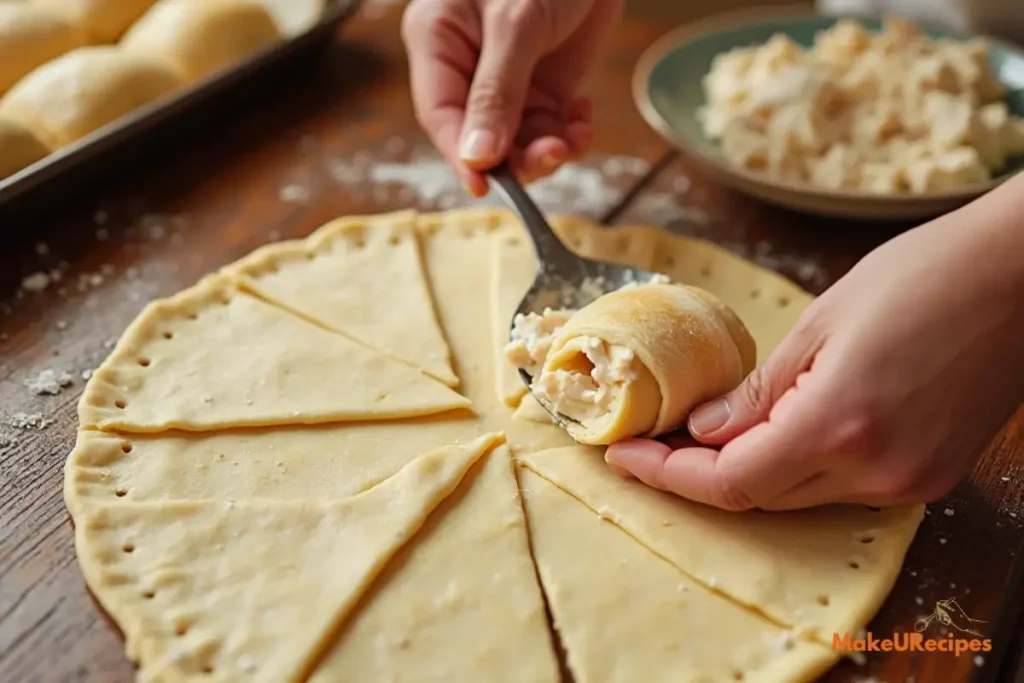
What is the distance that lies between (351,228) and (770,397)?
2.78ft

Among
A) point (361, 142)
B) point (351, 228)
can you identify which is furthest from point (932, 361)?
point (361, 142)

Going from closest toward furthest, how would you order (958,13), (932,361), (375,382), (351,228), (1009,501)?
(932,361)
(1009,501)
(375,382)
(351,228)
(958,13)

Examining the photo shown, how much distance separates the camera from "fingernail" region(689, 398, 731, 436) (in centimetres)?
116

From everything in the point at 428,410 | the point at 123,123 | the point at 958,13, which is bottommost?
the point at 958,13

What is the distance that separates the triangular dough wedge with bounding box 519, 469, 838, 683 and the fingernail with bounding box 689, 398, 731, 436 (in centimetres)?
16

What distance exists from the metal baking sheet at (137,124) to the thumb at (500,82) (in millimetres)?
597

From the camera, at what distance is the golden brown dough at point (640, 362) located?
1.19 meters

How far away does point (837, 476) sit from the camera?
1.09 metres

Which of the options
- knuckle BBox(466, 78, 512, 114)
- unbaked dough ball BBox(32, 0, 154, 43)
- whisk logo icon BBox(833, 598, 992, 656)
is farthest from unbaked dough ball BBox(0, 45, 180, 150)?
→ whisk logo icon BBox(833, 598, 992, 656)

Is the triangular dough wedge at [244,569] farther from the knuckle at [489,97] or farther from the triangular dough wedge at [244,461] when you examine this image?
the knuckle at [489,97]

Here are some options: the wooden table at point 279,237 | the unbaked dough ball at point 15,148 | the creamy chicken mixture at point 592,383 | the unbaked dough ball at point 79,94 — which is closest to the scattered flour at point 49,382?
the wooden table at point 279,237

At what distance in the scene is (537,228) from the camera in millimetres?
1551

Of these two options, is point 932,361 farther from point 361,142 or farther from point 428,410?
point 361,142

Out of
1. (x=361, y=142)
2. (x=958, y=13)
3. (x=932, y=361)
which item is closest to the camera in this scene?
(x=932, y=361)
